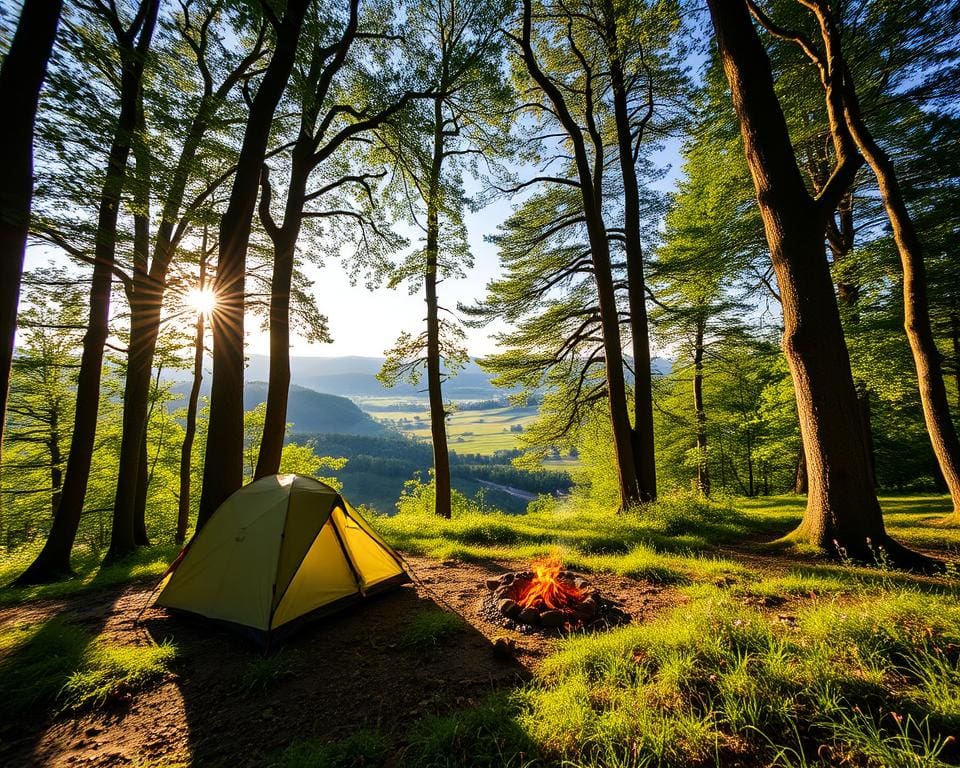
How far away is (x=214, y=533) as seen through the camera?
4.50m

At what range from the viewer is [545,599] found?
406cm

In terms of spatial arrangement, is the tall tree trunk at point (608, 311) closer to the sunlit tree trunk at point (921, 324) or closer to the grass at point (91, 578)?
the sunlit tree trunk at point (921, 324)

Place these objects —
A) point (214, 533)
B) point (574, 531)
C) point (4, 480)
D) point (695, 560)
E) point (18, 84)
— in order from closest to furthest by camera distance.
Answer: point (18, 84) → point (214, 533) → point (695, 560) → point (574, 531) → point (4, 480)

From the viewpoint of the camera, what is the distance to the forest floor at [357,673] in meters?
2.43

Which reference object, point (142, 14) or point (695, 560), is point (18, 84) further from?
point (695, 560)

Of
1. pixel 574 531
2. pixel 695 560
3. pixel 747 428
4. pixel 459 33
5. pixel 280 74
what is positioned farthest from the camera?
pixel 747 428

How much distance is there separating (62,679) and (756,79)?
34.8ft

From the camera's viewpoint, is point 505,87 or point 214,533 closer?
point 214,533

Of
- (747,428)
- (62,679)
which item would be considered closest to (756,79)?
(62,679)

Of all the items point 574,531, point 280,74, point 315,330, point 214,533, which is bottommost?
point 574,531

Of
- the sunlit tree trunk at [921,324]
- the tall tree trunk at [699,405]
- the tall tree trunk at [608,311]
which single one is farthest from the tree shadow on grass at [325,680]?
the tall tree trunk at [699,405]

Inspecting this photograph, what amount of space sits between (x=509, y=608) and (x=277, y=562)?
2580 mm

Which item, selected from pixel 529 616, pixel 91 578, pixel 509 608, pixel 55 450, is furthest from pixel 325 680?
pixel 55 450

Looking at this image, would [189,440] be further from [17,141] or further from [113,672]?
[113,672]
